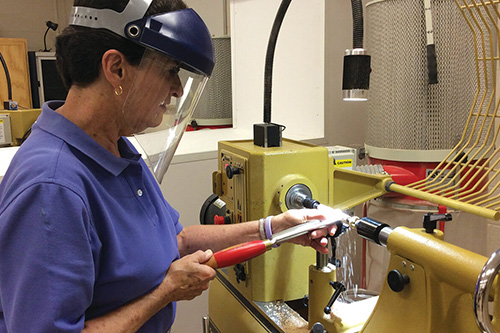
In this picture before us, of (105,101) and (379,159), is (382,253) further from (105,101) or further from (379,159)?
(105,101)

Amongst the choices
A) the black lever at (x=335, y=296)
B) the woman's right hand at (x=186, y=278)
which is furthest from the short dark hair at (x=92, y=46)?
the black lever at (x=335, y=296)

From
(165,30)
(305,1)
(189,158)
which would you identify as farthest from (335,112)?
(165,30)

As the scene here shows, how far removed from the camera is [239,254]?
0.95 metres

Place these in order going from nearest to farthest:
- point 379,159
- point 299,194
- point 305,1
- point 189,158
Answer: point 299,194 < point 379,159 < point 189,158 < point 305,1

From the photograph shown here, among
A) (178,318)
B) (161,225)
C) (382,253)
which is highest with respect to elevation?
(161,225)

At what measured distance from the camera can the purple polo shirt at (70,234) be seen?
706mm

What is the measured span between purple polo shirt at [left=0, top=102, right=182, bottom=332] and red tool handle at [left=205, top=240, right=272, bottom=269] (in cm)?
10

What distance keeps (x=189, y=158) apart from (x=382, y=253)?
0.85 m

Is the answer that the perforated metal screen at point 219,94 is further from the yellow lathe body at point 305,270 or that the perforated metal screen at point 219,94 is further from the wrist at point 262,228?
the wrist at point 262,228

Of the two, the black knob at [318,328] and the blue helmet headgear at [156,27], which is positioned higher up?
the blue helmet headgear at [156,27]

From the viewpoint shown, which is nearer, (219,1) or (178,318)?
(178,318)

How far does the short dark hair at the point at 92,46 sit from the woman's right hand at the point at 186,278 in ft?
1.36

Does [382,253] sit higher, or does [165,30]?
[165,30]

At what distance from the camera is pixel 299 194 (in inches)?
44.4
